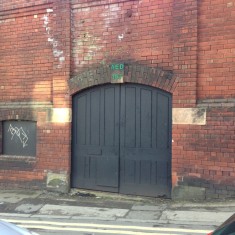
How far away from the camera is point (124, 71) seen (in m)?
8.20

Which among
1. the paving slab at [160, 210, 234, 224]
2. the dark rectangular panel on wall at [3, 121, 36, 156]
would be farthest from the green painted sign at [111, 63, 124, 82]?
the paving slab at [160, 210, 234, 224]

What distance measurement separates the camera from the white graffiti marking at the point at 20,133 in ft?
31.2

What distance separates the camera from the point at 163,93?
799 cm

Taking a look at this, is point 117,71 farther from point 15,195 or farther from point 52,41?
point 15,195

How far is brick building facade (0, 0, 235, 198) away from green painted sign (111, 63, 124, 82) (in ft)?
0.27

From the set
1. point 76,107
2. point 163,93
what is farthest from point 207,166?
point 76,107

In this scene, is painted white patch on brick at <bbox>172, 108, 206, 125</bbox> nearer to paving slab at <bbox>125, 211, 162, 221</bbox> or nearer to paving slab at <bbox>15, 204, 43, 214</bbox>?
paving slab at <bbox>125, 211, 162, 221</bbox>

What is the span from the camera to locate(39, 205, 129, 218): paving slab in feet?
22.9

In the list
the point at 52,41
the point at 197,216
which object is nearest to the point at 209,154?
the point at 197,216

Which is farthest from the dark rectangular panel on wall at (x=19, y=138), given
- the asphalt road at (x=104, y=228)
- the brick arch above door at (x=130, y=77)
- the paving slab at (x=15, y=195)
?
the asphalt road at (x=104, y=228)

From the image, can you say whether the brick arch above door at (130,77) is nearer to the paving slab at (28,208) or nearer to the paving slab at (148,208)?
the paving slab at (148,208)

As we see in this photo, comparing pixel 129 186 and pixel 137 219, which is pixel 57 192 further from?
pixel 137 219

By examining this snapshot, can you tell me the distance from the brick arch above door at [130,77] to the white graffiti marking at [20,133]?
1.88 metres

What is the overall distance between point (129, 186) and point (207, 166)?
1.87m
